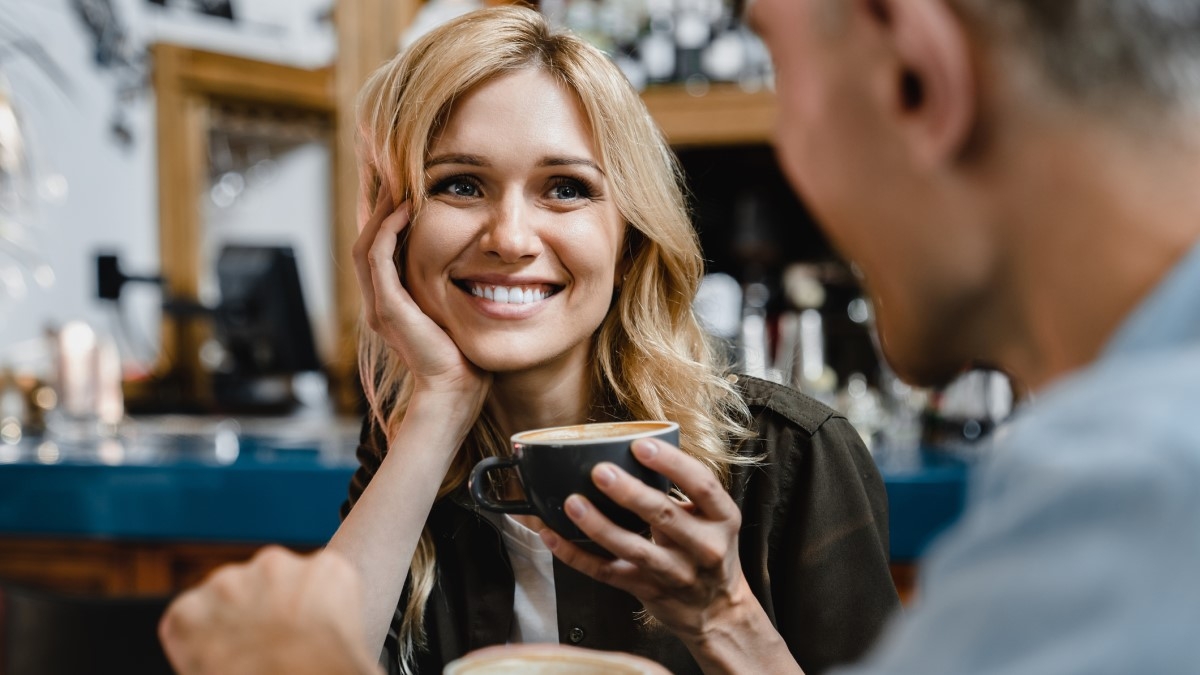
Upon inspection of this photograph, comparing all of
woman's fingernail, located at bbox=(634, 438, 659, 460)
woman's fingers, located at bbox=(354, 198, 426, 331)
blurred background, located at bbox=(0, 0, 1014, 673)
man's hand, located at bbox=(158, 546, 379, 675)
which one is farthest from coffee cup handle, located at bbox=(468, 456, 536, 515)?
blurred background, located at bbox=(0, 0, 1014, 673)

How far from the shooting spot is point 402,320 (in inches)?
47.3

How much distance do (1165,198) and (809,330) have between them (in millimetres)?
2364

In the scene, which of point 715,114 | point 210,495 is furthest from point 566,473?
point 715,114

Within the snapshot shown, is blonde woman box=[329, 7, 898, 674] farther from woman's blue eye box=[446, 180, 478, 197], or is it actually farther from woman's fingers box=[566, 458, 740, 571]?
woman's fingers box=[566, 458, 740, 571]

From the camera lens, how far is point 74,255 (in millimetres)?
3998

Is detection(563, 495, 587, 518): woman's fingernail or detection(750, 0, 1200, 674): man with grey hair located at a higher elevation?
detection(750, 0, 1200, 674): man with grey hair

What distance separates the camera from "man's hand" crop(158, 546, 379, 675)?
622 mm

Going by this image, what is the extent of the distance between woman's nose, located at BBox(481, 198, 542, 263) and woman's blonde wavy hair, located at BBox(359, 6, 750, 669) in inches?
3.7

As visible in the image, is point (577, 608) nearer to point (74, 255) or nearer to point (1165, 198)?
point (1165, 198)

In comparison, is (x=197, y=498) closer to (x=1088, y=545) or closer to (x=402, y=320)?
(x=402, y=320)

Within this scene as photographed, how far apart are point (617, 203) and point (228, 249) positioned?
102 inches

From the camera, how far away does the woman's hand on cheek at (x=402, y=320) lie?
46.4 inches

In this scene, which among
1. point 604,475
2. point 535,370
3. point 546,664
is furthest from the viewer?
point 535,370

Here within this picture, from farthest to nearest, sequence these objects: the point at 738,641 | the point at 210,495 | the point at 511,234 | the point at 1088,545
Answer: the point at 210,495
the point at 511,234
the point at 738,641
the point at 1088,545
